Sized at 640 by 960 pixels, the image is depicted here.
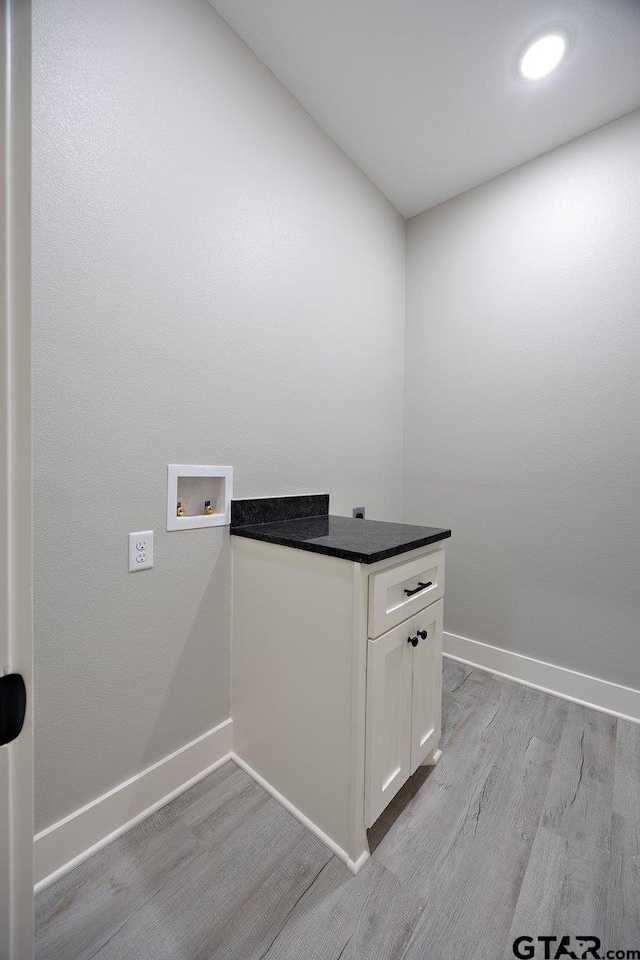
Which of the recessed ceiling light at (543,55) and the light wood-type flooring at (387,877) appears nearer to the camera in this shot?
the light wood-type flooring at (387,877)

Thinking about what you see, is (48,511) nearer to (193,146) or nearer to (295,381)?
(295,381)

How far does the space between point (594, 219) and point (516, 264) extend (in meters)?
0.34

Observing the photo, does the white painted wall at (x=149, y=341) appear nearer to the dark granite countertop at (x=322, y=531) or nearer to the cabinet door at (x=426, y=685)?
the dark granite countertop at (x=322, y=531)

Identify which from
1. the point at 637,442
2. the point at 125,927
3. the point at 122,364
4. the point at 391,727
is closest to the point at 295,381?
the point at 122,364

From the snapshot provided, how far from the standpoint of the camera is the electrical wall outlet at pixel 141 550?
3.84 feet

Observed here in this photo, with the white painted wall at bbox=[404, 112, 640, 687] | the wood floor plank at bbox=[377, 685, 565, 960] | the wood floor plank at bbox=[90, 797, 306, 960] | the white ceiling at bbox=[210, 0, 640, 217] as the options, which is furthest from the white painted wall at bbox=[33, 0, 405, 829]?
the white painted wall at bbox=[404, 112, 640, 687]

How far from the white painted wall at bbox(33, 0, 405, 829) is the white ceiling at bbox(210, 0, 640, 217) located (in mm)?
151

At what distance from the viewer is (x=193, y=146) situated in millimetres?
1282

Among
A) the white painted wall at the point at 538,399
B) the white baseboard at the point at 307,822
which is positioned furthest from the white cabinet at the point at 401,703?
the white painted wall at the point at 538,399

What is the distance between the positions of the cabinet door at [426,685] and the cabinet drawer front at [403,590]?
0.06m

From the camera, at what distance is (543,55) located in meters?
1.44

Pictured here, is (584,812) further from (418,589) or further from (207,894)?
(207,894)

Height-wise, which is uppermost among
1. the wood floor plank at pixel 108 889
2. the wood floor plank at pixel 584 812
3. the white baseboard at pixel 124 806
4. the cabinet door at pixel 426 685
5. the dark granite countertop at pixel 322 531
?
the dark granite countertop at pixel 322 531

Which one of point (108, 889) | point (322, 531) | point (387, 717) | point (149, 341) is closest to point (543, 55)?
point (149, 341)
